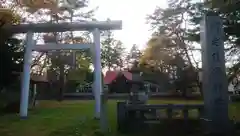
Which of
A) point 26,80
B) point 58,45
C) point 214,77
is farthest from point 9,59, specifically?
point 214,77

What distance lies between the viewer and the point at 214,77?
27.1 feet

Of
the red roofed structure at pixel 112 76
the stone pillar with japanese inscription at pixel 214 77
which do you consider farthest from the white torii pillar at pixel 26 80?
the red roofed structure at pixel 112 76

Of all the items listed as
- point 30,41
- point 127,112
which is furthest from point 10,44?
point 127,112

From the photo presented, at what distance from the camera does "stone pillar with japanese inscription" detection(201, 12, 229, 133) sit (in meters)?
8.09

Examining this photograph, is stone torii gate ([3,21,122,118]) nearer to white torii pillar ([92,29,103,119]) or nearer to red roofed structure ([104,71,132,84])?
white torii pillar ([92,29,103,119])

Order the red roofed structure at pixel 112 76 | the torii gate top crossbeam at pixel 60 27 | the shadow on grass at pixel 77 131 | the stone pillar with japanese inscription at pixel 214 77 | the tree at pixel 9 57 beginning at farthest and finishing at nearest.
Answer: the red roofed structure at pixel 112 76 < the tree at pixel 9 57 < the torii gate top crossbeam at pixel 60 27 < the shadow on grass at pixel 77 131 < the stone pillar with japanese inscription at pixel 214 77

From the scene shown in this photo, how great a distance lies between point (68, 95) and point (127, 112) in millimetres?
32299

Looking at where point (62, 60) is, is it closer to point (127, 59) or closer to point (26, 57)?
point (26, 57)

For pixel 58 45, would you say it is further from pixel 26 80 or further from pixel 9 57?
pixel 9 57

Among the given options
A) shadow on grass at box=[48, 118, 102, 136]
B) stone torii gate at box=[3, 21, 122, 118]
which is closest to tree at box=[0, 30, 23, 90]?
stone torii gate at box=[3, 21, 122, 118]

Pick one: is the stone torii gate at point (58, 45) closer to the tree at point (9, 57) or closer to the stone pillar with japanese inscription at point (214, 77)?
the tree at point (9, 57)

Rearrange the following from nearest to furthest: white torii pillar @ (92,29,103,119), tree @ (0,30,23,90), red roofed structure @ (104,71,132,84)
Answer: white torii pillar @ (92,29,103,119)
tree @ (0,30,23,90)
red roofed structure @ (104,71,132,84)

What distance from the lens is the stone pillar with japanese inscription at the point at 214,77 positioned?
26.6 feet

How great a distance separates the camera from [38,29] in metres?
14.3
